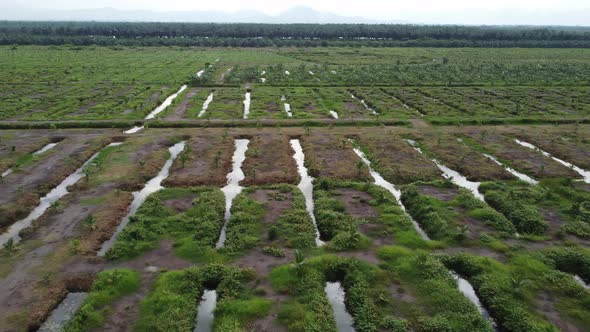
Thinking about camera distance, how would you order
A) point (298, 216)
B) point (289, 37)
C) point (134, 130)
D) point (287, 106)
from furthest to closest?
point (289, 37) < point (287, 106) < point (134, 130) < point (298, 216)

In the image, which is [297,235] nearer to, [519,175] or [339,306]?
[339,306]

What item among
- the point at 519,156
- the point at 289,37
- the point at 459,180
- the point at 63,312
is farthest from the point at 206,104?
the point at 289,37

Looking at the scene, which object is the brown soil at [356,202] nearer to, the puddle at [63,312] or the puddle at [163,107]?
the puddle at [63,312]

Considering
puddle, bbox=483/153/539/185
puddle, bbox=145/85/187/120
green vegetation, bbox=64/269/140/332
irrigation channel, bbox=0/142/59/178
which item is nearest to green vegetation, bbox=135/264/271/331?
green vegetation, bbox=64/269/140/332

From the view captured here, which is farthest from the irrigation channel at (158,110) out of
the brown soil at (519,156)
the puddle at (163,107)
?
the brown soil at (519,156)

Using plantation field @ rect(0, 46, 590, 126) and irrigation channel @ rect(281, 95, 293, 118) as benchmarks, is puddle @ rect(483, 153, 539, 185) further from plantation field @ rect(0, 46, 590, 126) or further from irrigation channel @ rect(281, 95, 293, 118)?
irrigation channel @ rect(281, 95, 293, 118)

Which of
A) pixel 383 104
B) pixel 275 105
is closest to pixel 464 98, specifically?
pixel 383 104
